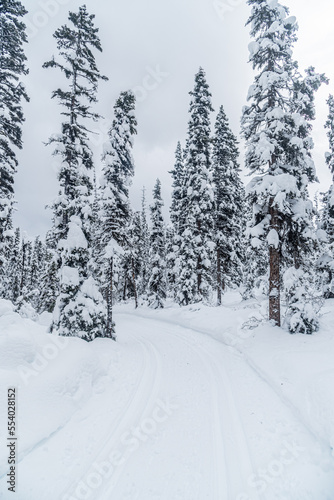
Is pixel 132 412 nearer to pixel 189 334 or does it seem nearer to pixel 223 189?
pixel 189 334

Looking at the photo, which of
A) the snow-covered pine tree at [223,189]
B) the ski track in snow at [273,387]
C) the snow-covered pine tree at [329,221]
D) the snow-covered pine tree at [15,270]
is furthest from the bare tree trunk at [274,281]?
the snow-covered pine tree at [15,270]

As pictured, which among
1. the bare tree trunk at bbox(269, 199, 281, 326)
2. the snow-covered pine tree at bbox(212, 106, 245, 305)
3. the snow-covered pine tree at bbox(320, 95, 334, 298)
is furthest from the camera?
the snow-covered pine tree at bbox(212, 106, 245, 305)

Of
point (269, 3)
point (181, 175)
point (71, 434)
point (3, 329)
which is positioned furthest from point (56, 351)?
point (181, 175)

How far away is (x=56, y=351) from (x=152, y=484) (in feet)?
16.8

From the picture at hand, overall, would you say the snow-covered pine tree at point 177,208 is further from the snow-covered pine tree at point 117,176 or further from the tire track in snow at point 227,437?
the tire track in snow at point 227,437

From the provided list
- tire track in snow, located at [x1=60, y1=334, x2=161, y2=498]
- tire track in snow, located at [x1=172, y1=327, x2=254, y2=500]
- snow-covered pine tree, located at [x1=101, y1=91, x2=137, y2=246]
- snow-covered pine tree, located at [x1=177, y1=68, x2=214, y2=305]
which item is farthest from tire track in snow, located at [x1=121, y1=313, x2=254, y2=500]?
snow-covered pine tree, located at [x1=177, y1=68, x2=214, y2=305]

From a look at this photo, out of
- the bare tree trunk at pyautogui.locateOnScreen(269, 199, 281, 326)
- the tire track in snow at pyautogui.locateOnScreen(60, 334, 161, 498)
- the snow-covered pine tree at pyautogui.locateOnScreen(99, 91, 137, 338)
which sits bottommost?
the tire track in snow at pyautogui.locateOnScreen(60, 334, 161, 498)

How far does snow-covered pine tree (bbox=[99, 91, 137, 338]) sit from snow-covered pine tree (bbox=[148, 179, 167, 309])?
521 inches

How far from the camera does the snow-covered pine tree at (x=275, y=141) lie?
1162 cm

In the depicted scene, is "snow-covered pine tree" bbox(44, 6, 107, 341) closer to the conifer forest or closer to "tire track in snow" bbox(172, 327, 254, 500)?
the conifer forest

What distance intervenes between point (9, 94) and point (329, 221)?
21.9m

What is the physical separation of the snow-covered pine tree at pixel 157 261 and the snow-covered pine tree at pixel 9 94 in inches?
676

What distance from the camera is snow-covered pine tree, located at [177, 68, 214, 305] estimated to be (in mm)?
22547

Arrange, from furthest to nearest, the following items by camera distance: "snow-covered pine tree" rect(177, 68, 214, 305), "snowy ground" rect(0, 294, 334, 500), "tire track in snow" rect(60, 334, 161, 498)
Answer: "snow-covered pine tree" rect(177, 68, 214, 305) → "tire track in snow" rect(60, 334, 161, 498) → "snowy ground" rect(0, 294, 334, 500)
